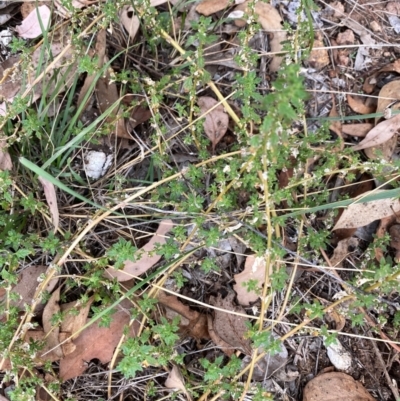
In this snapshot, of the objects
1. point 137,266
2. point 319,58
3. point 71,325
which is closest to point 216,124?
point 319,58

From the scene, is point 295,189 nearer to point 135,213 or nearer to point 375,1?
point 135,213

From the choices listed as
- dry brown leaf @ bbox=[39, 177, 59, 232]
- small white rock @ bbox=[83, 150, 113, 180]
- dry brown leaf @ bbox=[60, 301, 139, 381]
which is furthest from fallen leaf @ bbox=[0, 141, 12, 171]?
dry brown leaf @ bbox=[60, 301, 139, 381]

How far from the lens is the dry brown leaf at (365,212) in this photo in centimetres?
239

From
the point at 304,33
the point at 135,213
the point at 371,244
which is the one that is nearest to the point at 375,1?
the point at 304,33

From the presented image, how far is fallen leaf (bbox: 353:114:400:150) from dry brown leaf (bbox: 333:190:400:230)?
281mm

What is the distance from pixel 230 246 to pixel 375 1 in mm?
1451

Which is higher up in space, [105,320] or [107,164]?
[107,164]

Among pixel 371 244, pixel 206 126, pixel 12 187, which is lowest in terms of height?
pixel 371 244

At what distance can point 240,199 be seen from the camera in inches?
92.7

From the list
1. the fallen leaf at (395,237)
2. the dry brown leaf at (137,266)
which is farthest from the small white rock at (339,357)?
the dry brown leaf at (137,266)

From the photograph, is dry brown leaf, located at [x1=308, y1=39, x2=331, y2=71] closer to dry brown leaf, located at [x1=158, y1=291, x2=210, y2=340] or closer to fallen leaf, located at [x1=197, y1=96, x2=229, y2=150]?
fallen leaf, located at [x1=197, y1=96, x2=229, y2=150]

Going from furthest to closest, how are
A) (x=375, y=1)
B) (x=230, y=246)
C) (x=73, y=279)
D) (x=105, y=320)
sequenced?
(x=375, y=1) → (x=230, y=246) → (x=73, y=279) → (x=105, y=320)

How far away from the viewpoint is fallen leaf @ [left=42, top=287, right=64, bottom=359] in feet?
7.36

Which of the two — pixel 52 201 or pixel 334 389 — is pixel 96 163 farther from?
pixel 334 389
